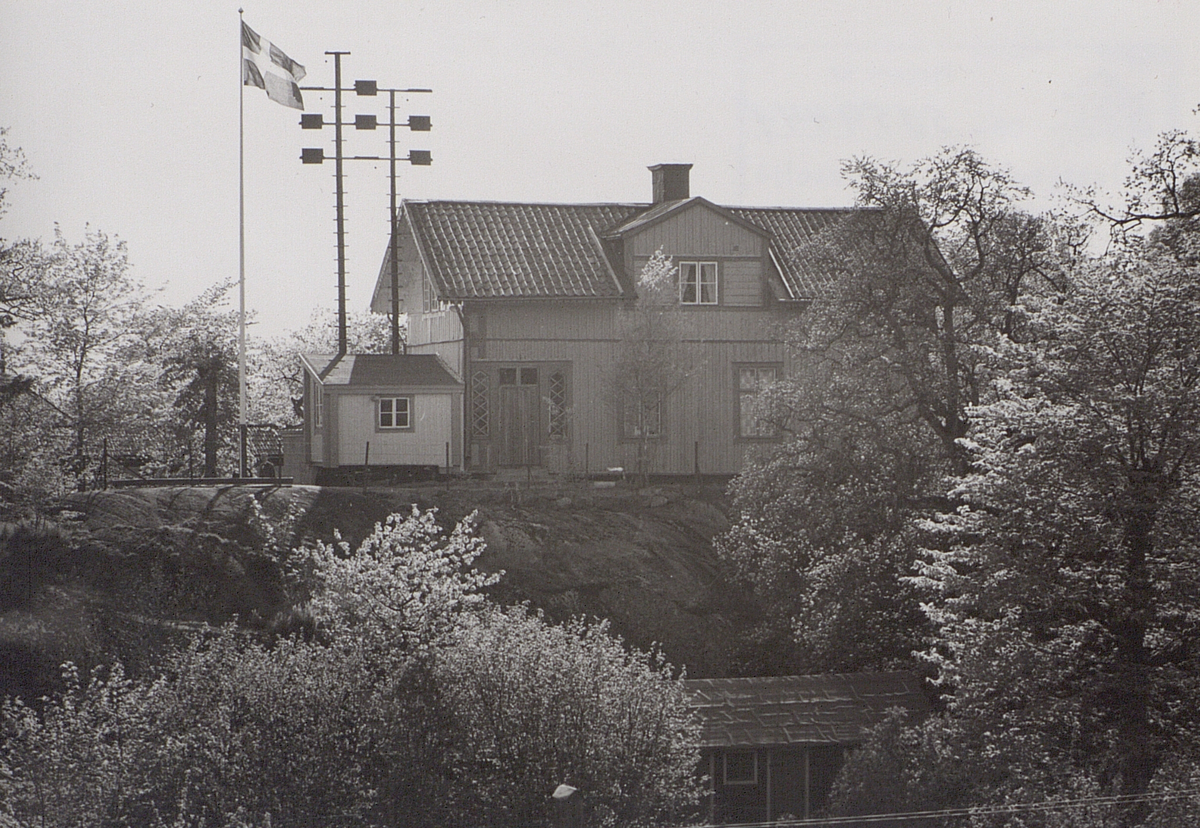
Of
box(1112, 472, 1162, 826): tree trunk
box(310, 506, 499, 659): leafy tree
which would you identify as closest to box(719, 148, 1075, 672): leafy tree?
box(1112, 472, 1162, 826): tree trunk

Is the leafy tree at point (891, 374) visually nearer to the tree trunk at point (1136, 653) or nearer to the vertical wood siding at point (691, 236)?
the tree trunk at point (1136, 653)

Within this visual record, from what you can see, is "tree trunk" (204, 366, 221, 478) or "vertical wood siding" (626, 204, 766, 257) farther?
"vertical wood siding" (626, 204, 766, 257)

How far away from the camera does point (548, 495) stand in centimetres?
3162

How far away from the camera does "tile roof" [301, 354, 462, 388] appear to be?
33156mm

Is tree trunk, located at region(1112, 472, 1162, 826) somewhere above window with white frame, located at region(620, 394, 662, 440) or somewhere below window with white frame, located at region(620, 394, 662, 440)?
below

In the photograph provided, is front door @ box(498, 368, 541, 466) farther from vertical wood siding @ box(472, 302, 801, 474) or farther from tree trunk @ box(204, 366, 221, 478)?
tree trunk @ box(204, 366, 221, 478)

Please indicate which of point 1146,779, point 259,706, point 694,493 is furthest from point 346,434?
point 1146,779

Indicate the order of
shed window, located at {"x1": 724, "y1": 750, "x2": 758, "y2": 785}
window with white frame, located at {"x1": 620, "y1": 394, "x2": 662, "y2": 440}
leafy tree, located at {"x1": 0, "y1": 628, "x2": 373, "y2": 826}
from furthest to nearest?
window with white frame, located at {"x1": 620, "y1": 394, "x2": 662, "y2": 440}
shed window, located at {"x1": 724, "y1": 750, "x2": 758, "y2": 785}
leafy tree, located at {"x1": 0, "y1": 628, "x2": 373, "y2": 826}

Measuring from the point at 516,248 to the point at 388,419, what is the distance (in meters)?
5.64

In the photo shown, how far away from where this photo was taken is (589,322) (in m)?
35.0

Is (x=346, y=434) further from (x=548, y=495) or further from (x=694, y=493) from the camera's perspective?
(x=694, y=493)

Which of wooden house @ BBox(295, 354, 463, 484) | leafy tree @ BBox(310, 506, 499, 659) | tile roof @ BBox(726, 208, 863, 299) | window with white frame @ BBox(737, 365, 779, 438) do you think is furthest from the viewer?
tile roof @ BBox(726, 208, 863, 299)

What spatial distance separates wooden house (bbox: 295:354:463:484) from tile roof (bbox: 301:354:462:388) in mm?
23

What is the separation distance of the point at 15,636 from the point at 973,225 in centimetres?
1829
